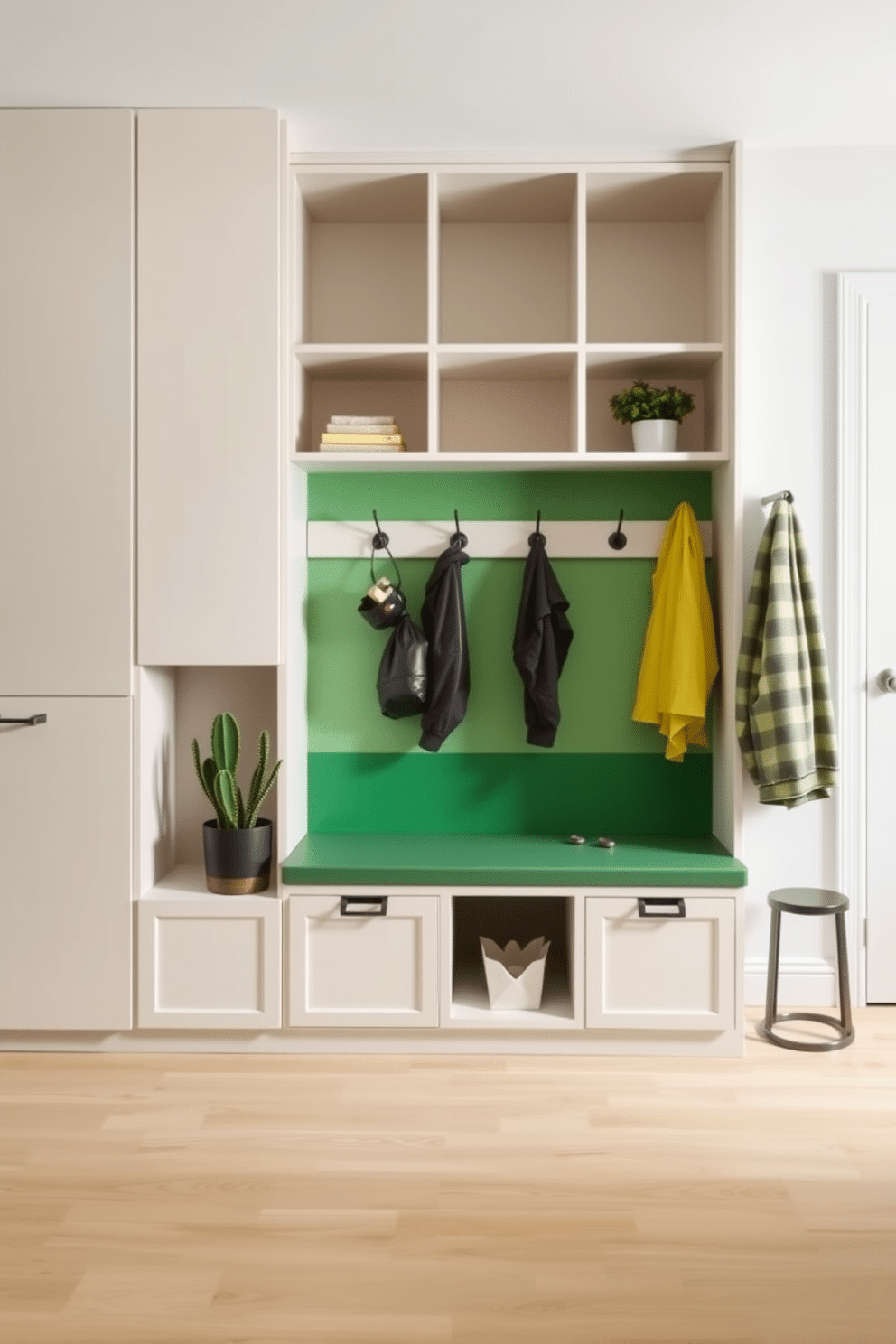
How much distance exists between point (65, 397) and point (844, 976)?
2656mm

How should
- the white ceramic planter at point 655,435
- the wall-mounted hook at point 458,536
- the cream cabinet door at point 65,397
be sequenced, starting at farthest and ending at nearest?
the wall-mounted hook at point 458,536
the white ceramic planter at point 655,435
the cream cabinet door at point 65,397

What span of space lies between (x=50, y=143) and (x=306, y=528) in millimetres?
1233

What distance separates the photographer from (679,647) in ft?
10.2

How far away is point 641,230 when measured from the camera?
3.34m

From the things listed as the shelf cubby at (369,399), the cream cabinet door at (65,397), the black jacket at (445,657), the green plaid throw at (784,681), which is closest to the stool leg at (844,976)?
the green plaid throw at (784,681)

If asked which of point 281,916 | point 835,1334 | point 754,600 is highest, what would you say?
point 754,600

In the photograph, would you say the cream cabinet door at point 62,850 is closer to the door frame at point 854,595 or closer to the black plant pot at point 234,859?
the black plant pot at point 234,859

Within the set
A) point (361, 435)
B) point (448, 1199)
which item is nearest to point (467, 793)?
point (361, 435)

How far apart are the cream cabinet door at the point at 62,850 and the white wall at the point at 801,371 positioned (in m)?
1.84

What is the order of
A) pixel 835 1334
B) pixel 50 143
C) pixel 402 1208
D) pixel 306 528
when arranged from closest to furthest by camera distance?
pixel 835 1334 < pixel 402 1208 < pixel 50 143 < pixel 306 528

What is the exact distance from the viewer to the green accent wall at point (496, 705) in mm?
3332

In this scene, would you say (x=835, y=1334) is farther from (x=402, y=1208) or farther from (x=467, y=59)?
(x=467, y=59)

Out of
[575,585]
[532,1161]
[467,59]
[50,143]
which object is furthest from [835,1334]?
[50,143]

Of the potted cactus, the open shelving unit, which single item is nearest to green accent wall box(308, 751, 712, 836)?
the potted cactus
